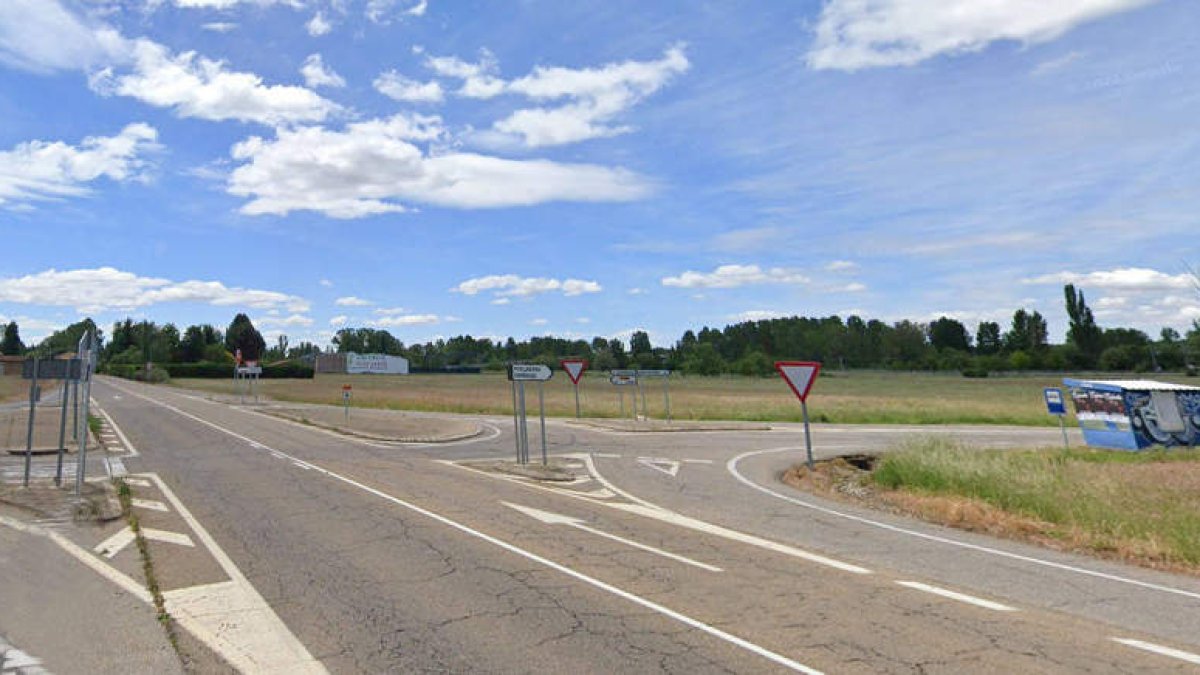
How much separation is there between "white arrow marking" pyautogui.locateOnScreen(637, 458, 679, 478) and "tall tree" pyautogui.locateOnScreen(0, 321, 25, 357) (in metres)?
195

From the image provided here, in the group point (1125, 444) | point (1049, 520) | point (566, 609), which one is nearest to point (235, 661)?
point (566, 609)

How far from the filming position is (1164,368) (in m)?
123

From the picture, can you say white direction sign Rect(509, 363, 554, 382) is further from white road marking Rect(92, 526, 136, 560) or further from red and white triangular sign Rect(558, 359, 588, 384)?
white road marking Rect(92, 526, 136, 560)

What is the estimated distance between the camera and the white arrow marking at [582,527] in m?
8.66

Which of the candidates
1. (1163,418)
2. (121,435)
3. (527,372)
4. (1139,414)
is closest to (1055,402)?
(1139,414)

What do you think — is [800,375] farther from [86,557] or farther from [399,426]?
[399,426]

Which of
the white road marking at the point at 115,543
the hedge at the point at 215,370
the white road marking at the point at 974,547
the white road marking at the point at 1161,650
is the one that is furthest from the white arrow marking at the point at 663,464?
the hedge at the point at 215,370

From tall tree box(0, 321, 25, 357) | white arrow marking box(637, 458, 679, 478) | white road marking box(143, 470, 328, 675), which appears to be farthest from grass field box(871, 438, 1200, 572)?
tall tree box(0, 321, 25, 357)

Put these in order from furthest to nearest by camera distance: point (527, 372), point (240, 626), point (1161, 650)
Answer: point (527, 372)
point (240, 626)
point (1161, 650)

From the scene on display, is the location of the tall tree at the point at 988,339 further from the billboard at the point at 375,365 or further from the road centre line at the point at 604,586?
the road centre line at the point at 604,586

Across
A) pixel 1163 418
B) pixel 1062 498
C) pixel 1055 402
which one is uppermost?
pixel 1055 402

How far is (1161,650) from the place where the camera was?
575 centimetres

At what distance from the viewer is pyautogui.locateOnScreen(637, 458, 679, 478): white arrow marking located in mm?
17764

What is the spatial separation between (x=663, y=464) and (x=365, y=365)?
529 ft
